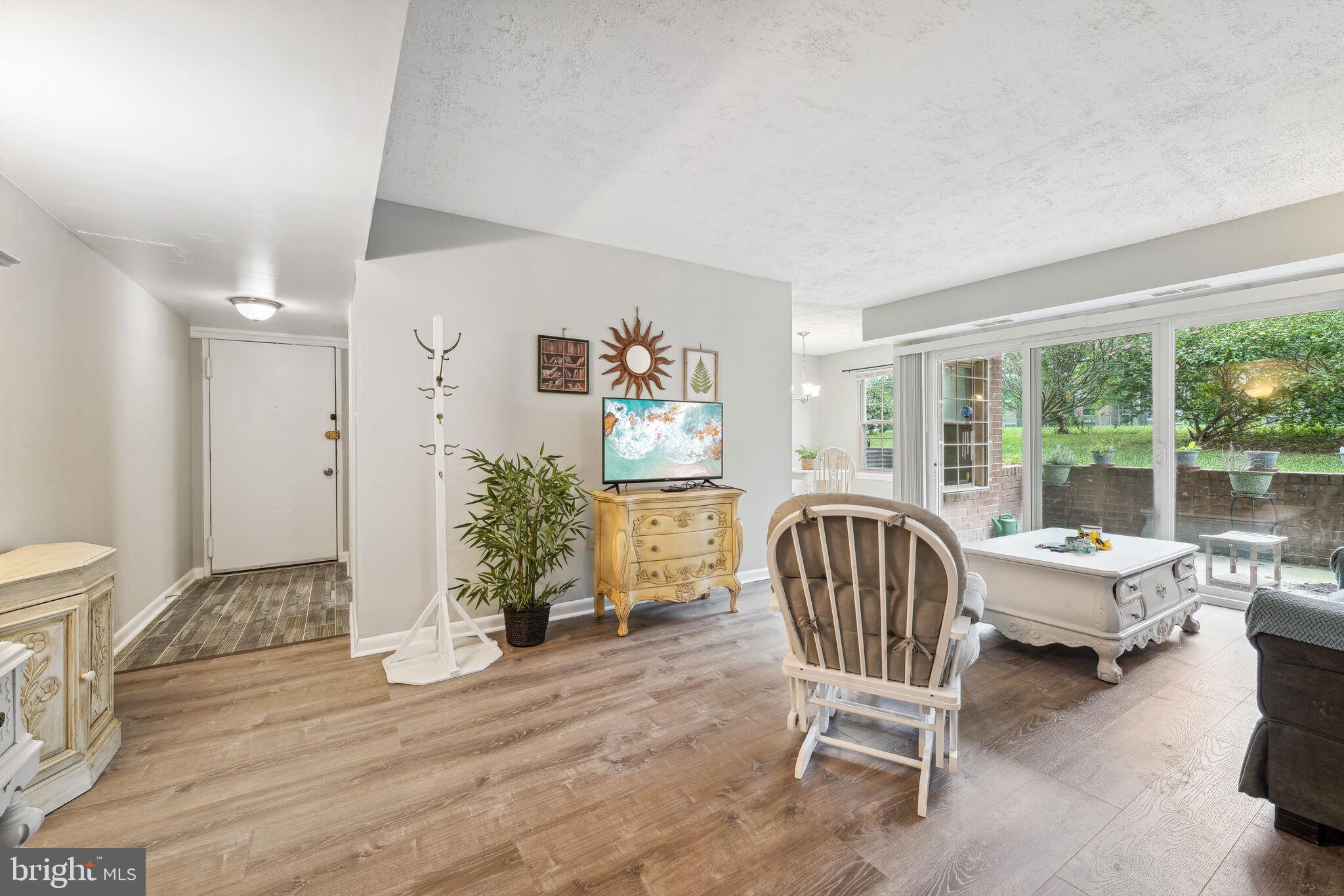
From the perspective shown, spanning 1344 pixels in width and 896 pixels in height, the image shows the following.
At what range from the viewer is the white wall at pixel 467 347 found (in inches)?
123

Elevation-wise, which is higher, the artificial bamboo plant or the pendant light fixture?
the pendant light fixture

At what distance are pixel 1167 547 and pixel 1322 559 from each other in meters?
1.39

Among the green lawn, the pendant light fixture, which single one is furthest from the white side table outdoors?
the pendant light fixture

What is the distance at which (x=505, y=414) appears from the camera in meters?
3.50

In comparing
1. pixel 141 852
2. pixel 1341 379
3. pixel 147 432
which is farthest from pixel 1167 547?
pixel 147 432

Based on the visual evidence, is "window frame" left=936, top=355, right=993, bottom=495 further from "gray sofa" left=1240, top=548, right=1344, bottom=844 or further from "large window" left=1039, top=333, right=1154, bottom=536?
"gray sofa" left=1240, top=548, right=1344, bottom=844

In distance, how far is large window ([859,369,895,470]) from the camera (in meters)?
7.65

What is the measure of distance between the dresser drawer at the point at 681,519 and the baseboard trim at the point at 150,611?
264 centimetres

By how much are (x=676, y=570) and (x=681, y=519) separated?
32cm

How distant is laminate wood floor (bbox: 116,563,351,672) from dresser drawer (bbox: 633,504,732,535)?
1.91m

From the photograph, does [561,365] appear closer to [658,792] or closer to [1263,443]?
[658,792]

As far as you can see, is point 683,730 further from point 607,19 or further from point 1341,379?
point 1341,379

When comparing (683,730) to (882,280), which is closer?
(683,730)

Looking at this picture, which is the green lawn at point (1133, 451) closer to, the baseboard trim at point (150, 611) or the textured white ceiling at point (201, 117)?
the textured white ceiling at point (201, 117)
